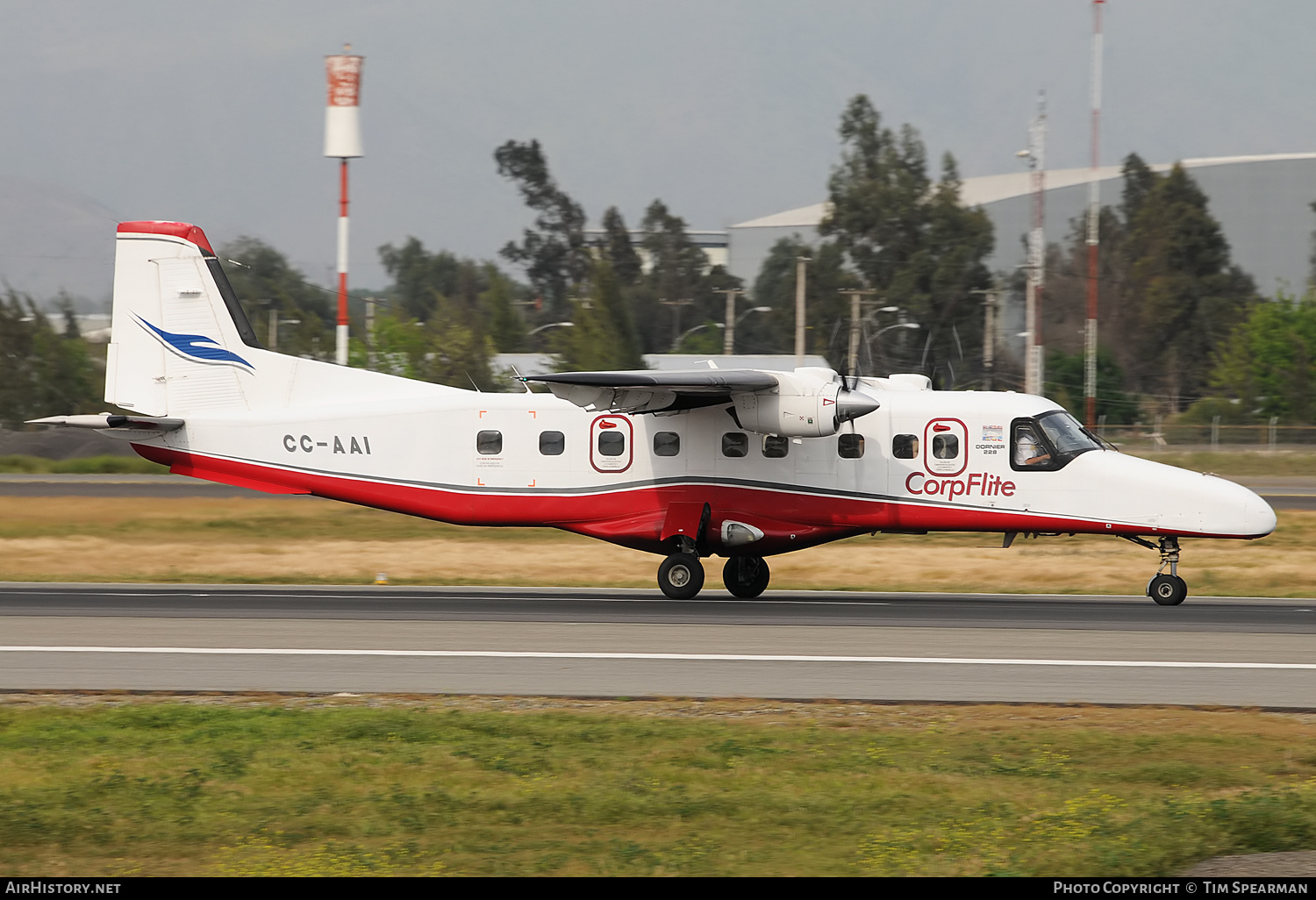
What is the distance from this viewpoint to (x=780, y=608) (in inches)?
629

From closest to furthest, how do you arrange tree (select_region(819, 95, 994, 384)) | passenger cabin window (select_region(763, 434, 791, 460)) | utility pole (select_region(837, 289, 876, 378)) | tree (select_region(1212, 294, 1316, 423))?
1. passenger cabin window (select_region(763, 434, 791, 460))
2. utility pole (select_region(837, 289, 876, 378))
3. tree (select_region(1212, 294, 1316, 423))
4. tree (select_region(819, 95, 994, 384))

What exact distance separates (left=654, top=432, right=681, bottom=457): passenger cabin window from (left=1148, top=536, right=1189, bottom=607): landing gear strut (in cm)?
614

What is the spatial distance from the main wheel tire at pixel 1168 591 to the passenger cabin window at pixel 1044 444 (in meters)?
1.83

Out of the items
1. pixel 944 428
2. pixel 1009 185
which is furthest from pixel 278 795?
pixel 1009 185

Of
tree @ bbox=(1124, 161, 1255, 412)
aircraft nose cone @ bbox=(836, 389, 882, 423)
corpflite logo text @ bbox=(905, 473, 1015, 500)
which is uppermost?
tree @ bbox=(1124, 161, 1255, 412)

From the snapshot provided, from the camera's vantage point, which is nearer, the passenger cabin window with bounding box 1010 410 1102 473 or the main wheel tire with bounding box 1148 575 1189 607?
the main wheel tire with bounding box 1148 575 1189 607

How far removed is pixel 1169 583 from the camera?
16219 millimetres

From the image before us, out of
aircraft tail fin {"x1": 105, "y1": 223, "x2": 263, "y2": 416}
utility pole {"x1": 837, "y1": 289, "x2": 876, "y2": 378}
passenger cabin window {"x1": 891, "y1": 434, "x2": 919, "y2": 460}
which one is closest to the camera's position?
passenger cabin window {"x1": 891, "y1": 434, "x2": 919, "y2": 460}

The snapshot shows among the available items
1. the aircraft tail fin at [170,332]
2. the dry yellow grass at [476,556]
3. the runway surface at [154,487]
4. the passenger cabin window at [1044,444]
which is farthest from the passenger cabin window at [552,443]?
the runway surface at [154,487]

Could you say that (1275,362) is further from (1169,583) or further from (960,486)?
(960,486)

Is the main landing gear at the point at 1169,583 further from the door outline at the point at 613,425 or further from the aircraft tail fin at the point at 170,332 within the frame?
the aircraft tail fin at the point at 170,332

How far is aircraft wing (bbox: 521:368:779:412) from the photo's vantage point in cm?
1584

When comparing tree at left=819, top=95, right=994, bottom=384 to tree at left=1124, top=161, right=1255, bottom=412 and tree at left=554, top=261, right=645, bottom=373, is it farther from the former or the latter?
tree at left=554, top=261, right=645, bottom=373

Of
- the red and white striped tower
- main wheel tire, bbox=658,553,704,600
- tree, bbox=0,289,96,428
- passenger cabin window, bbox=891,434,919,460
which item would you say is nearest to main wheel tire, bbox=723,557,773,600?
main wheel tire, bbox=658,553,704,600
